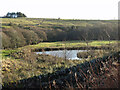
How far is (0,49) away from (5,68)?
31.5 ft

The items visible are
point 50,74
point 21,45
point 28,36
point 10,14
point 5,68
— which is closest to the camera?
point 50,74

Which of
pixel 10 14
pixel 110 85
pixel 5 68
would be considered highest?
pixel 10 14

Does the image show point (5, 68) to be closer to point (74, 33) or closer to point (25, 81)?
point (25, 81)

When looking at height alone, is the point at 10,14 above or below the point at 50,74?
above

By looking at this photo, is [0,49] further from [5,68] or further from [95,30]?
[95,30]

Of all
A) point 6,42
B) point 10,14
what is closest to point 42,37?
point 6,42

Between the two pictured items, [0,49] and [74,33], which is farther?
[74,33]

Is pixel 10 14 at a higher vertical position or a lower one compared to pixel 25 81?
higher

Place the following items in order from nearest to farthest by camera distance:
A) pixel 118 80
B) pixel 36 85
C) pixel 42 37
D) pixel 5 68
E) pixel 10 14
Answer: pixel 118 80
pixel 36 85
pixel 5 68
pixel 42 37
pixel 10 14

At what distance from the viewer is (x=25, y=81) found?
774 centimetres

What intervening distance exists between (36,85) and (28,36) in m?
20.3

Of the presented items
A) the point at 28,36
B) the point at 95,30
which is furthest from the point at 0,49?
the point at 95,30

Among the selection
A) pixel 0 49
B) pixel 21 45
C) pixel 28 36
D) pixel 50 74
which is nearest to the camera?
pixel 50 74

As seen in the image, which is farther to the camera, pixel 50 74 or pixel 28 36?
pixel 28 36
